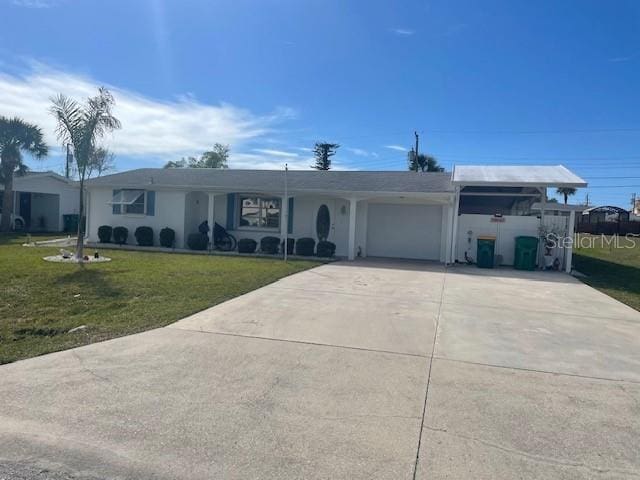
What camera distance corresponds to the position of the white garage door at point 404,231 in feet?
53.2

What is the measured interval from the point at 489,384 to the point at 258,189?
12.9 meters

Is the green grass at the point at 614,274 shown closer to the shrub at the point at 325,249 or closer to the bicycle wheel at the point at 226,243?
the shrub at the point at 325,249

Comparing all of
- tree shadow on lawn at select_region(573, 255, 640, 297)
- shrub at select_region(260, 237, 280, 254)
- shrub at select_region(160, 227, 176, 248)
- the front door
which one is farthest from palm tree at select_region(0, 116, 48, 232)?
tree shadow on lawn at select_region(573, 255, 640, 297)

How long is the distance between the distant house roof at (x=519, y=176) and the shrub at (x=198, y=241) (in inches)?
355

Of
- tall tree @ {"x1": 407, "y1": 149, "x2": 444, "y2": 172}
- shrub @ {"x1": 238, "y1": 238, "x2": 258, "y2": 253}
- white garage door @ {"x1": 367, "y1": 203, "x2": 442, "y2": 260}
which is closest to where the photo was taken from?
shrub @ {"x1": 238, "y1": 238, "x2": 258, "y2": 253}

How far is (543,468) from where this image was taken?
2.81m

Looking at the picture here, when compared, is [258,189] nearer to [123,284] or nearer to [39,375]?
[123,284]

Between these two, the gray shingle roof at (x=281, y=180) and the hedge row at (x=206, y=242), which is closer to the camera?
the hedge row at (x=206, y=242)

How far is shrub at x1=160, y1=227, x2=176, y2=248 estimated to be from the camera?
55.1ft

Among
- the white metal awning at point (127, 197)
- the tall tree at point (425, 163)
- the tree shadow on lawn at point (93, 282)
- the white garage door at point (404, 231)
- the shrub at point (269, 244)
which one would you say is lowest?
the tree shadow on lawn at point (93, 282)

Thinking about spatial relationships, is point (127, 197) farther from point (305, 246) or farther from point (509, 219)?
point (509, 219)

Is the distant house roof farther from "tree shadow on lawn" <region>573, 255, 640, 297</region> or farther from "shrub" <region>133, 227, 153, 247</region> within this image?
"shrub" <region>133, 227, 153, 247</region>

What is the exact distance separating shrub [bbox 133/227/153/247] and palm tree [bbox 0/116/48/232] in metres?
10.8

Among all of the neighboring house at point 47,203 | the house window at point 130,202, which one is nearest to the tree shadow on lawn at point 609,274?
the house window at point 130,202
